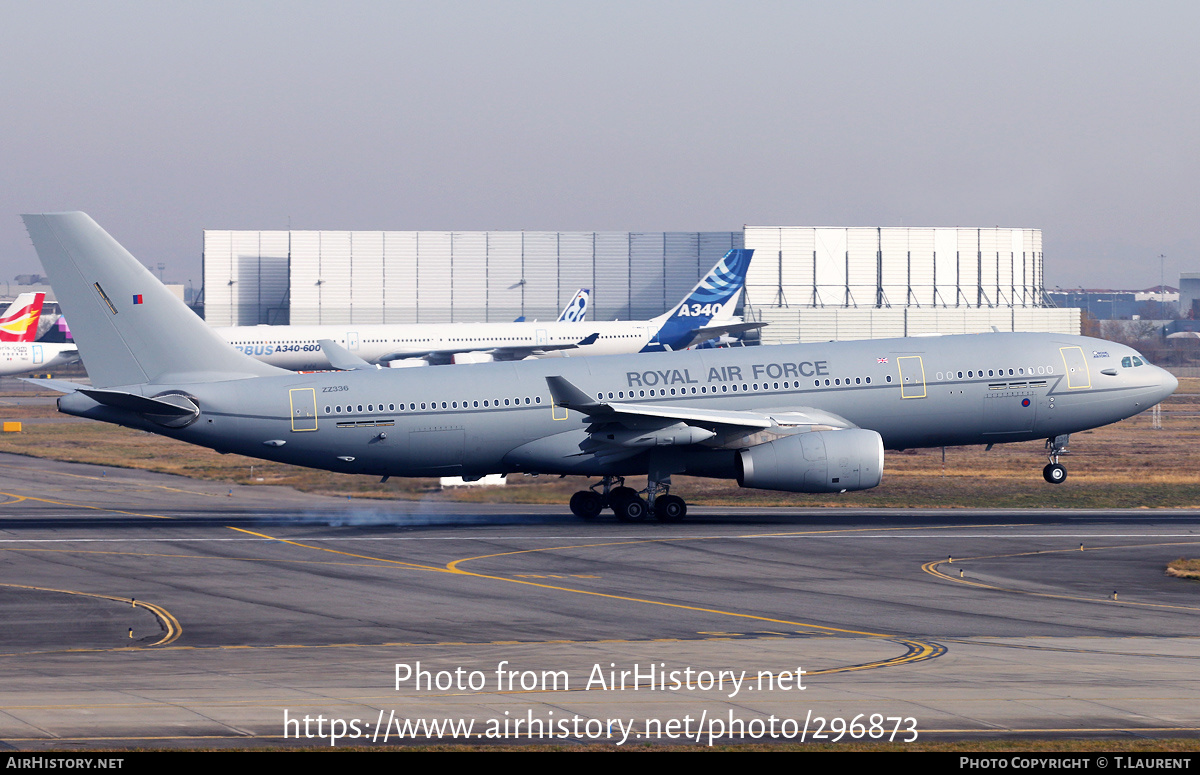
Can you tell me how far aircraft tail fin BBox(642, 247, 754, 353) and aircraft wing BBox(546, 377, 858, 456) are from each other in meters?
66.7

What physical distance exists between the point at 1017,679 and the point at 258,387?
27266mm

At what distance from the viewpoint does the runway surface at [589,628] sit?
53.9ft

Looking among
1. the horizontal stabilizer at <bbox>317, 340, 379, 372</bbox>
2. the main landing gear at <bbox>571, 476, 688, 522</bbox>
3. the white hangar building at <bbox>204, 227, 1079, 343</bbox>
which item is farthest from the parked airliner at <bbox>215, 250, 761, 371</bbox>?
the main landing gear at <bbox>571, 476, 688, 522</bbox>

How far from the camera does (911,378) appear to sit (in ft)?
137

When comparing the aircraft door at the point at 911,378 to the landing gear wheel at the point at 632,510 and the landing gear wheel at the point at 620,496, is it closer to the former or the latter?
the landing gear wheel at the point at 632,510

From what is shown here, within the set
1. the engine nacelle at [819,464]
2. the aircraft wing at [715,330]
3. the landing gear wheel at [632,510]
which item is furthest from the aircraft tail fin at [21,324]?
the engine nacelle at [819,464]

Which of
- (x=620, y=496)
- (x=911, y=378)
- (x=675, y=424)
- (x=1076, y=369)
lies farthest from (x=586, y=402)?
(x=1076, y=369)

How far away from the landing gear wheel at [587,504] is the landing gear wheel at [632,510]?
154 cm

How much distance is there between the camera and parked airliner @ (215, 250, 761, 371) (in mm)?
108750

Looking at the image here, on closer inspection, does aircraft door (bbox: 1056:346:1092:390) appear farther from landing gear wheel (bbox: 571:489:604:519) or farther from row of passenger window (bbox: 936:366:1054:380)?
landing gear wheel (bbox: 571:489:604:519)

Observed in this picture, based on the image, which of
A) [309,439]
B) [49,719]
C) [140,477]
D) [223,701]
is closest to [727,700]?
[223,701]

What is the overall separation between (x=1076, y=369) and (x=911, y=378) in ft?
19.8
